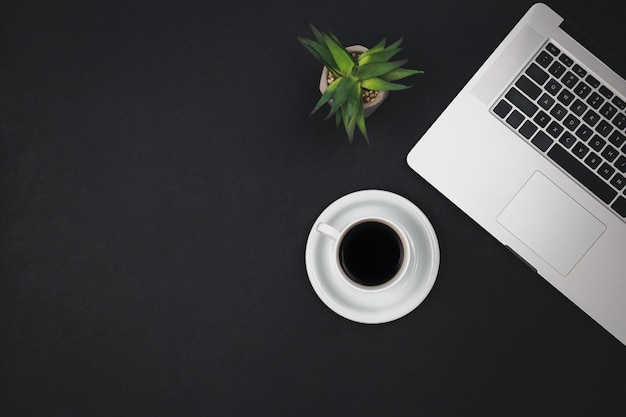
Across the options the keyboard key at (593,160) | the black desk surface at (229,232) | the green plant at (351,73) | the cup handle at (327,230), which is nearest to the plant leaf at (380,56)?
the green plant at (351,73)

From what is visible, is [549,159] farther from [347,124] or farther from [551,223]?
[347,124]

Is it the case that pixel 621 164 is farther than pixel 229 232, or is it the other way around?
pixel 229 232

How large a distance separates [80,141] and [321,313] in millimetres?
527

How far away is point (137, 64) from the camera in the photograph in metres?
1.13

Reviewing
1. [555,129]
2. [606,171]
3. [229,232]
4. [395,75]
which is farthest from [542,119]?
[229,232]

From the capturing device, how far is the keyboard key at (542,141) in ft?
3.34

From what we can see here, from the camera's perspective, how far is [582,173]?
101 centimetres

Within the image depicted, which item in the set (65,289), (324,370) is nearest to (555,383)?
(324,370)

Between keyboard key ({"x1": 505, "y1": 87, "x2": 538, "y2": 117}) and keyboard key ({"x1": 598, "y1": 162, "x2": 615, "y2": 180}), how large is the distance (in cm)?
14

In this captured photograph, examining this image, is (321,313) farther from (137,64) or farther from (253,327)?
(137,64)

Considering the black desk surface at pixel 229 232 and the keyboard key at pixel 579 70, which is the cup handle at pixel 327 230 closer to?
the black desk surface at pixel 229 232

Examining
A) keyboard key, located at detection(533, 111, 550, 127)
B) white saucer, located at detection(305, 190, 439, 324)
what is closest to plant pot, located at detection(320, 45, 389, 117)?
white saucer, located at detection(305, 190, 439, 324)

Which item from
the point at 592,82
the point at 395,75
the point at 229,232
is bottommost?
the point at 229,232

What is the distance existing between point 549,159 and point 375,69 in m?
0.33
